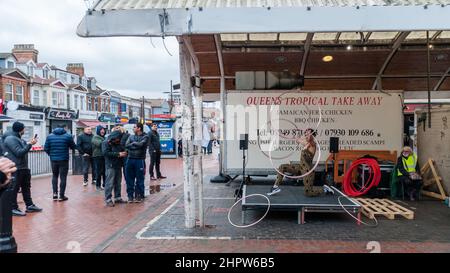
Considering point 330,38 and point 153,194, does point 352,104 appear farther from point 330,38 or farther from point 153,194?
point 153,194

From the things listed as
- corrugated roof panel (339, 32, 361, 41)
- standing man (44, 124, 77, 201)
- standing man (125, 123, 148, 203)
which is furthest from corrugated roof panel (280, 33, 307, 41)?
standing man (44, 124, 77, 201)

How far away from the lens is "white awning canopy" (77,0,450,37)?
529cm

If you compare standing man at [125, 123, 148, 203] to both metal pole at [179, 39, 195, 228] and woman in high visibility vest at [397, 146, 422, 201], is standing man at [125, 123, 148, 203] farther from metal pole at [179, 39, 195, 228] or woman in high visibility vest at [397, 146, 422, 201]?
woman in high visibility vest at [397, 146, 422, 201]

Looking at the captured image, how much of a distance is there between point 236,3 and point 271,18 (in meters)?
0.74

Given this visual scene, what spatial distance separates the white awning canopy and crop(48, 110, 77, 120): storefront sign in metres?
41.0

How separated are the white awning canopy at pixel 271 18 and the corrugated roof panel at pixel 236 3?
1 cm

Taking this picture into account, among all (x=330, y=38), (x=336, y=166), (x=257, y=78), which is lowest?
(x=336, y=166)

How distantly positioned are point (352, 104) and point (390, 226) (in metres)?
5.32

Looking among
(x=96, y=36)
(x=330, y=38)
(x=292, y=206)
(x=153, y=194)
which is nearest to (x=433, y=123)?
(x=330, y=38)

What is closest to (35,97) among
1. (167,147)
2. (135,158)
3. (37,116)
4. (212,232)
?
(37,116)

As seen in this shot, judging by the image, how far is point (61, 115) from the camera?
44.5 meters

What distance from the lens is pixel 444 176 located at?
1015cm

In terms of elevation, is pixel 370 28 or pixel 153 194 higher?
pixel 370 28

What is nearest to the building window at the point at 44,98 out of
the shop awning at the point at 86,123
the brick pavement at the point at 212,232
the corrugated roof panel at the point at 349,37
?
the shop awning at the point at 86,123
